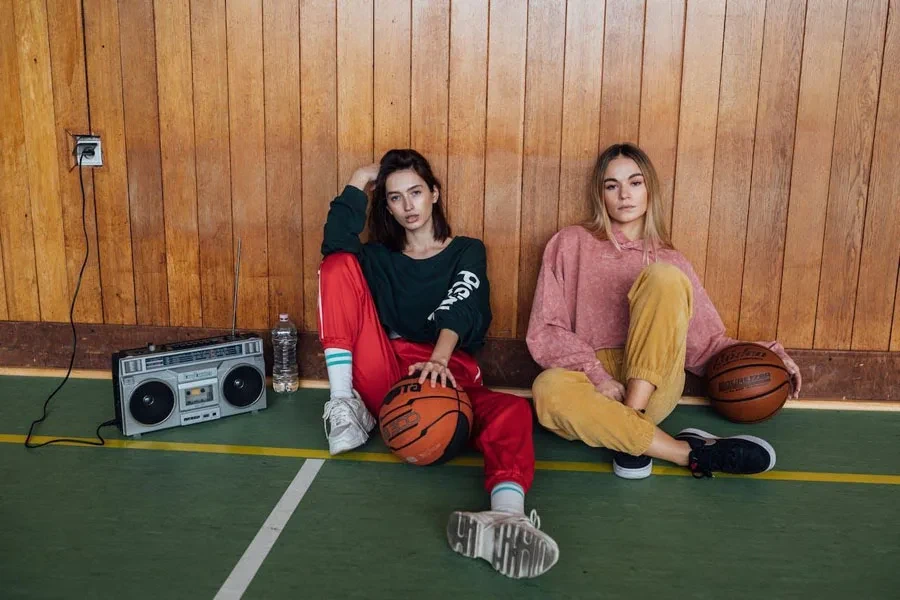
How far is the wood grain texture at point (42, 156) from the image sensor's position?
3141mm

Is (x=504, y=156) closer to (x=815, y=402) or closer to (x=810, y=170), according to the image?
(x=810, y=170)

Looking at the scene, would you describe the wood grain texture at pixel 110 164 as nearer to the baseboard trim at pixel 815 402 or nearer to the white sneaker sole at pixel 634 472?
the baseboard trim at pixel 815 402

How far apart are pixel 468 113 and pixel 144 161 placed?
1.49 metres

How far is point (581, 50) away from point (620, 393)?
145 cm

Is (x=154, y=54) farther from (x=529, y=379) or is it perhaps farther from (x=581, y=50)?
(x=529, y=379)

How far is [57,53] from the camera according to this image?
3.15m

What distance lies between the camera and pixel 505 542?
5.71 ft

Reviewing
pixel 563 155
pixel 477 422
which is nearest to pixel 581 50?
pixel 563 155

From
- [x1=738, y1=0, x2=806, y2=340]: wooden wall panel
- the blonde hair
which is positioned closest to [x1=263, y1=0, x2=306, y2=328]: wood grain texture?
the blonde hair

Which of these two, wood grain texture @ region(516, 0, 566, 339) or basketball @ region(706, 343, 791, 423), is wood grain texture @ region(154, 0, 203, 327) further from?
basketball @ region(706, 343, 791, 423)

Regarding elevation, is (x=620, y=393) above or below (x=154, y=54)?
below

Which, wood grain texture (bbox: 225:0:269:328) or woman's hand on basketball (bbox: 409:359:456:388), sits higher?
wood grain texture (bbox: 225:0:269:328)

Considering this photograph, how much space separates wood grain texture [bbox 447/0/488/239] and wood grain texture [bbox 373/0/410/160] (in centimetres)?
10

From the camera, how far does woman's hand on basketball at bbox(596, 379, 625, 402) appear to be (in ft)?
8.06
